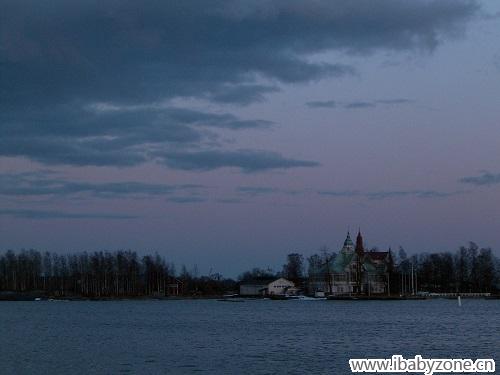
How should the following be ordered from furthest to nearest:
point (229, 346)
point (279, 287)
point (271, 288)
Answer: point (279, 287), point (271, 288), point (229, 346)

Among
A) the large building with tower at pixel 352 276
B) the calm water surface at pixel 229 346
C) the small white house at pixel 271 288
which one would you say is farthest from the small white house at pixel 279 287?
the calm water surface at pixel 229 346

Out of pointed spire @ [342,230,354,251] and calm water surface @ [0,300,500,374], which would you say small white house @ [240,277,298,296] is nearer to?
pointed spire @ [342,230,354,251]

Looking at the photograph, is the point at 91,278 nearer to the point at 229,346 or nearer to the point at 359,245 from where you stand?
the point at 359,245

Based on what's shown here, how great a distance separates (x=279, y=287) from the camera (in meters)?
179

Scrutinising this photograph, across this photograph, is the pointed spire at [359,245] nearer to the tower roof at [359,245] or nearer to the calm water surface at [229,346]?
the tower roof at [359,245]

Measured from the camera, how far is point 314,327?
6625 cm

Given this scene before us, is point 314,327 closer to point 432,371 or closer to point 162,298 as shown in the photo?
point 432,371

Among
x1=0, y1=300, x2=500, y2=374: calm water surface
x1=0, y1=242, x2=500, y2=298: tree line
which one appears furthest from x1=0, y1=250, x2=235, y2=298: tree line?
x1=0, y1=300, x2=500, y2=374: calm water surface

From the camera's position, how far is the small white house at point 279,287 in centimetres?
17850

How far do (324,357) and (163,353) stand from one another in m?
9.08

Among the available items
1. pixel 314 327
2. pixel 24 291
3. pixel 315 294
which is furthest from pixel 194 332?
pixel 24 291

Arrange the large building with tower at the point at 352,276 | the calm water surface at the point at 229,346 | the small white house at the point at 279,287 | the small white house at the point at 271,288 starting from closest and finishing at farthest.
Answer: the calm water surface at the point at 229,346 → the large building with tower at the point at 352,276 → the small white house at the point at 279,287 → the small white house at the point at 271,288

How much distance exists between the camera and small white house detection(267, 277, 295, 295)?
178m

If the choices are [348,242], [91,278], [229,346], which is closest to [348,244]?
[348,242]
